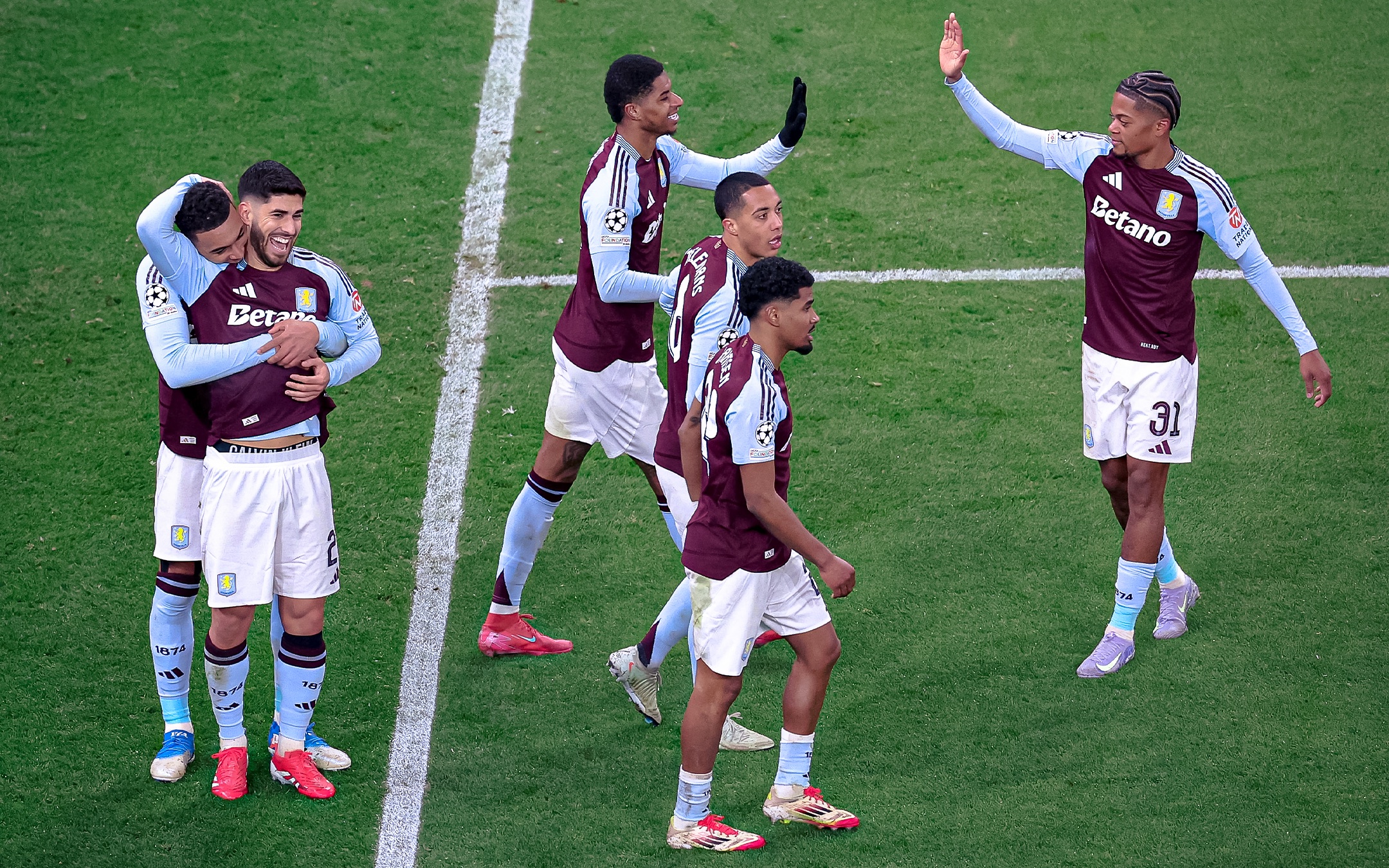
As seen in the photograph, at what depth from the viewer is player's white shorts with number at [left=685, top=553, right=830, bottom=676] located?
458cm

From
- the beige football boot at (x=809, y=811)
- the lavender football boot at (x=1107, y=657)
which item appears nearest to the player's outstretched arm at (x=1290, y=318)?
the lavender football boot at (x=1107, y=657)

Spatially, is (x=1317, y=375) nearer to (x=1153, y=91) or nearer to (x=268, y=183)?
(x=1153, y=91)

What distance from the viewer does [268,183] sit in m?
4.69

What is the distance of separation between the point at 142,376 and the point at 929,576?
429cm

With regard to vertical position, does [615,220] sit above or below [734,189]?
below

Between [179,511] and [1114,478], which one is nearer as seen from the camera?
[179,511]

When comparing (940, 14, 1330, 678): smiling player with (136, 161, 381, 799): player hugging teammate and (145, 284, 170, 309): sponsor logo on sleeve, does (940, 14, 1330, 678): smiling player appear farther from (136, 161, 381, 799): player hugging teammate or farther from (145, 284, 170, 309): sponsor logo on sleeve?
(145, 284, 170, 309): sponsor logo on sleeve

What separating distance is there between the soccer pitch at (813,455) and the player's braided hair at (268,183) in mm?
2102

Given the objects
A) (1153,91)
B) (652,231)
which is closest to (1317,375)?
(1153,91)

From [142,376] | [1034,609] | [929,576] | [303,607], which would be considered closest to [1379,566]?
[1034,609]

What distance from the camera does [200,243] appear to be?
4.70 metres

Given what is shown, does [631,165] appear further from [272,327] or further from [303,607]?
[303,607]

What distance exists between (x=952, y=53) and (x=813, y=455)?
2.16 m

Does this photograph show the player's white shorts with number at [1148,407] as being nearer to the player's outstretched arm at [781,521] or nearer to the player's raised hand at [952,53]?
the player's raised hand at [952,53]
